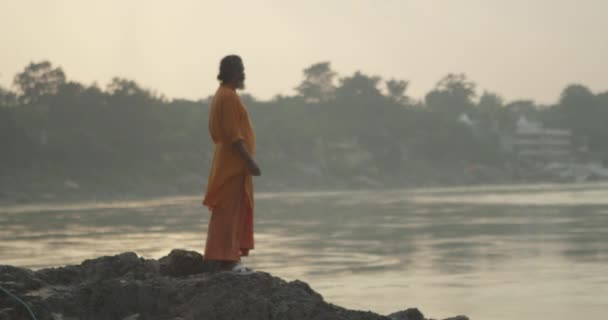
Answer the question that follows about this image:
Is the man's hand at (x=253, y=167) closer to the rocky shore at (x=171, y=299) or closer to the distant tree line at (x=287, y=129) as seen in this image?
the rocky shore at (x=171, y=299)

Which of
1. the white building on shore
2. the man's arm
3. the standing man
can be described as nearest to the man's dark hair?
the standing man

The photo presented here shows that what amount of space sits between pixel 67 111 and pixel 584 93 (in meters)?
69.9

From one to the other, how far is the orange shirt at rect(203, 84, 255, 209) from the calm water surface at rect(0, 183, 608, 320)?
2.16 m

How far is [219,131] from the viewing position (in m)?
6.68

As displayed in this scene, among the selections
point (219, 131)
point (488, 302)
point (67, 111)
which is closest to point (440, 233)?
point (488, 302)

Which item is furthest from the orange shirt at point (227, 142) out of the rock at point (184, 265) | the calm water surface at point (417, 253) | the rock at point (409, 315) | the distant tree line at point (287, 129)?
the distant tree line at point (287, 129)

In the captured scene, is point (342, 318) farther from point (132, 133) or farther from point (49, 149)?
point (132, 133)

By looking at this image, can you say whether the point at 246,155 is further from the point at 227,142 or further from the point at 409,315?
the point at 409,315

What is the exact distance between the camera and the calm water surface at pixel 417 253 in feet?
28.7

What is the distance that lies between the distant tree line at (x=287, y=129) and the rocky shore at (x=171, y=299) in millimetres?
55805

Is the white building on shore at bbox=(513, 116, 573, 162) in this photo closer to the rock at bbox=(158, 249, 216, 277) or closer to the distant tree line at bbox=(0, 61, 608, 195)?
the distant tree line at bbox=(0, 61, 608, 195)

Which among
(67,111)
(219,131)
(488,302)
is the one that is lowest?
(488,302)

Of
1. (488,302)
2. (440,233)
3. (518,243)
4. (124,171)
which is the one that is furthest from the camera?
(124,171)

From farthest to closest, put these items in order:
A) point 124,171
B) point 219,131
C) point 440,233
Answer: point 124,171
point 440,233
point 219,131
